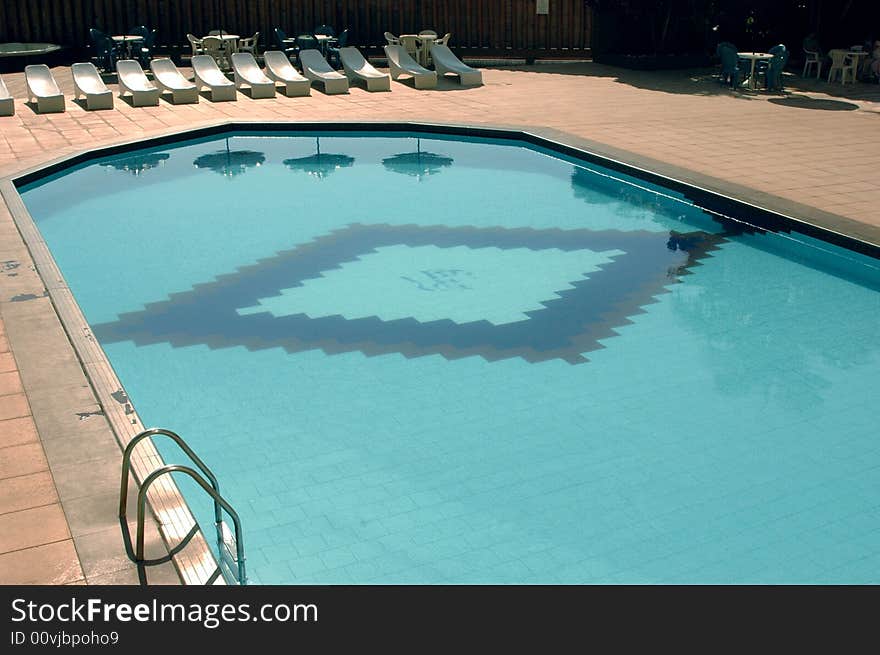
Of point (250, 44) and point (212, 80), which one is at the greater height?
point (250, 44)

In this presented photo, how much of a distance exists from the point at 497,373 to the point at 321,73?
1252 cm

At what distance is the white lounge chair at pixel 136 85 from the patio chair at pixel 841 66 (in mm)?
12125

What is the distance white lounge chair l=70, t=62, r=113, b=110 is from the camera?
Result: 15.8 m

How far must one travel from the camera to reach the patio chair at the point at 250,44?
796 inches

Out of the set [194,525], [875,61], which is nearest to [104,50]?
[875,61]

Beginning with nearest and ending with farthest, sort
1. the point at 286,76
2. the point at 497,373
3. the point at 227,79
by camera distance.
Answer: the point at 497,373 < the point at 286,76 < the point at 227,79

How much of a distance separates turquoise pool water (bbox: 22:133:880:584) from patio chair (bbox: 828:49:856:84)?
27.5ft

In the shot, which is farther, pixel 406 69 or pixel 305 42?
pixel 305 42

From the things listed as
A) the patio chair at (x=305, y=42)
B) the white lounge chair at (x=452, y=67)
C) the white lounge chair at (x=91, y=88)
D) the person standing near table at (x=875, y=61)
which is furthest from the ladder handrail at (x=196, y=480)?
the person standing near table at (x=875, y=61)

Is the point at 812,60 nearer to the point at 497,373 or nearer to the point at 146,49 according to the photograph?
the point at 146,49

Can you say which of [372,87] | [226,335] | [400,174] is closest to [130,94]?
[372,87]

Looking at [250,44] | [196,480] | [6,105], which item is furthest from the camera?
[250,44]

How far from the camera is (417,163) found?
44.5 feet

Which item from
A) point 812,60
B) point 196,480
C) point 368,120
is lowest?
point 196,480
